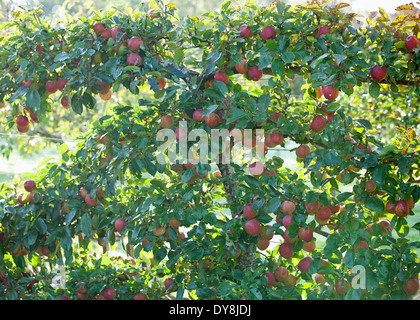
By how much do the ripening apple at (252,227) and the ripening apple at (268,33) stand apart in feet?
1.70

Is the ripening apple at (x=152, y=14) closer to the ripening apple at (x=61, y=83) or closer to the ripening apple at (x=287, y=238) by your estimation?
the ripening apple at (x=61, y=83)

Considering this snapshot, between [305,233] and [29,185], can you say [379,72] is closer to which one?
[305,233]

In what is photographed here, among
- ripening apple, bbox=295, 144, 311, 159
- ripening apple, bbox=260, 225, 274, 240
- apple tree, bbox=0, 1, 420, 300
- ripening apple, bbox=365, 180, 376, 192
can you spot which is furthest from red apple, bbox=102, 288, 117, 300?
ripening apple, bbox=365, 180, 376, 192

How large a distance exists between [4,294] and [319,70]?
125 centimetres

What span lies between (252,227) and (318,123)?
13.9 inches

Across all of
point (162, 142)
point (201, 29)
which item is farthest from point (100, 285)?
point (201, 29)

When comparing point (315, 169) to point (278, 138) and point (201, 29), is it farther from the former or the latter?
point (201, 29)

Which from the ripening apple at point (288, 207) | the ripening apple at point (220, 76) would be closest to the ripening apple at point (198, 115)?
the ripening apple at point (220, 76)

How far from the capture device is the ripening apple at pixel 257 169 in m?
1.30

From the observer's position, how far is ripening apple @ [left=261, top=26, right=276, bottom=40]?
→ 124 cm

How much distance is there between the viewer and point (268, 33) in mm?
1243

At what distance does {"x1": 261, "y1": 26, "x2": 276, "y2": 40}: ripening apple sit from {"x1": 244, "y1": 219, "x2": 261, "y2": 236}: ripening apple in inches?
20.4

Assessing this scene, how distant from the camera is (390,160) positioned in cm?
123

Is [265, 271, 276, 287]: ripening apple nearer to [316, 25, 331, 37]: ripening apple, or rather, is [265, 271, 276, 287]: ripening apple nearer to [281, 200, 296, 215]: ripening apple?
[281, 200, 296, 215]: ripening apple
